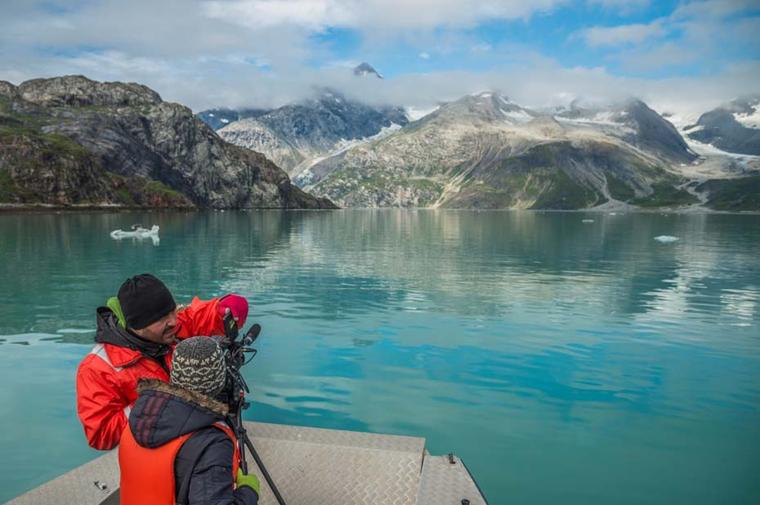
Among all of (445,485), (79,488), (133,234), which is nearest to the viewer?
(79,488)

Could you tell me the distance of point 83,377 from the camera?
6.05 meters

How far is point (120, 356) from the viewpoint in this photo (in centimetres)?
609

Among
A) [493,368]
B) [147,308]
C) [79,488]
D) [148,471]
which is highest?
[147,308]

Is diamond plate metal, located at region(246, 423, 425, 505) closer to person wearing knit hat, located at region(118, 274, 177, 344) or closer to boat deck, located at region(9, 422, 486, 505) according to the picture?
boat deck, located at region(9, 422, 486, 505)

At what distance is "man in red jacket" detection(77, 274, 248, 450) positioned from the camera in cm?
602

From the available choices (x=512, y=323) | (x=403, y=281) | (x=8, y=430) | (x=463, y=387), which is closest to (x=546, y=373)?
(x=463, y=387)

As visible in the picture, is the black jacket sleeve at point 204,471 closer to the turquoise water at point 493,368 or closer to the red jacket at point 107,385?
the red jacket at point 107,385

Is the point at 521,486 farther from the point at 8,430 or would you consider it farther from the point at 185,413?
the point at 8,430

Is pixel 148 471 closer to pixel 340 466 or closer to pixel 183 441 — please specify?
pixel 183 441

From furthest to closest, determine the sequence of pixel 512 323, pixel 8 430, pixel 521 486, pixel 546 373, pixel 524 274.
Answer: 1. pixel 524 274
2. pixel 512 323
3. pixel 546 373
4. pixel 8 430
5. pixel 521 486

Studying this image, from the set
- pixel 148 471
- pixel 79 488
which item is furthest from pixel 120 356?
pixel 79 488

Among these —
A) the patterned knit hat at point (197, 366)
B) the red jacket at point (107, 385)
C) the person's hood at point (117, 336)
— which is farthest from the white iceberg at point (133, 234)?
the patterned knit hat at point (197, 366)

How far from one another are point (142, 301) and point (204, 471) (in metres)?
2.43

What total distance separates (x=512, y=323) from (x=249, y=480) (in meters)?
21.5
